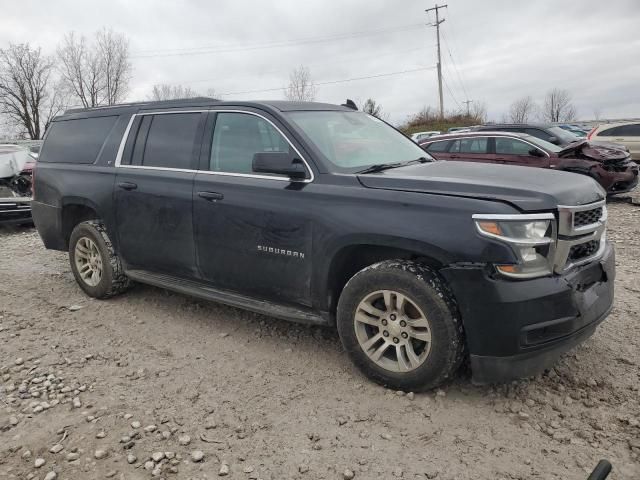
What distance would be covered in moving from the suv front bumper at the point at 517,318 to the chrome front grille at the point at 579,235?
88 millimetres

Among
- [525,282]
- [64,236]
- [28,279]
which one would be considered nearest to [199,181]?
[64,236]

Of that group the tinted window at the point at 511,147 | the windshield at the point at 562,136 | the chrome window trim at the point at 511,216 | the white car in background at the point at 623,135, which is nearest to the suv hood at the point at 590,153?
the tinted window at the point at 511,147

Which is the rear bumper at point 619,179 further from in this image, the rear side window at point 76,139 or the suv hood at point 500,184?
the rear side window at point 76,139

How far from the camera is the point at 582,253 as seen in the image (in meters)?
3.10

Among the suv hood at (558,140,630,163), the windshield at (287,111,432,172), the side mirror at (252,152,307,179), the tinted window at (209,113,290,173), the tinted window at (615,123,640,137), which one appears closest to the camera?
the side mirror at (252,152,307,179)

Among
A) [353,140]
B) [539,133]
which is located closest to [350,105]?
[353,140]

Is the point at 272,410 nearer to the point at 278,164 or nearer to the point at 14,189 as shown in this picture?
the point at 278,164

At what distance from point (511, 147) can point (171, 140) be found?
8.05 meters

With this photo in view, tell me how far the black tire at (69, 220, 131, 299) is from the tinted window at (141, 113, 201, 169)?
88cm

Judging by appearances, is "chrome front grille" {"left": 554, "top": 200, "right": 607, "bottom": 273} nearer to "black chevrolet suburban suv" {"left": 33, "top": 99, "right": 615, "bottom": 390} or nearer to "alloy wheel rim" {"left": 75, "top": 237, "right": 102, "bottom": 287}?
"black chevrolet suburban suv" {"left": 33, "top": 99, "right": 615, "bottom": 390}

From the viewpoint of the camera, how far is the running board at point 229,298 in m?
3.54

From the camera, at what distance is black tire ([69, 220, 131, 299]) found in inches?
190

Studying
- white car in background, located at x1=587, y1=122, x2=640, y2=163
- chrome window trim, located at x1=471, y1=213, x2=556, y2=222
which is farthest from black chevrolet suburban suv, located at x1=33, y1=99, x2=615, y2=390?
white car in background, located at x1=587, y1=122, x2=640, y2=163

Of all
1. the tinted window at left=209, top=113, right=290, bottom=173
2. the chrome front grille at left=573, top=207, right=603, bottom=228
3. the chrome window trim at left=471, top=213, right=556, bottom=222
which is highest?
the tinted window at left=209, top=113, right=290, bottom=173
